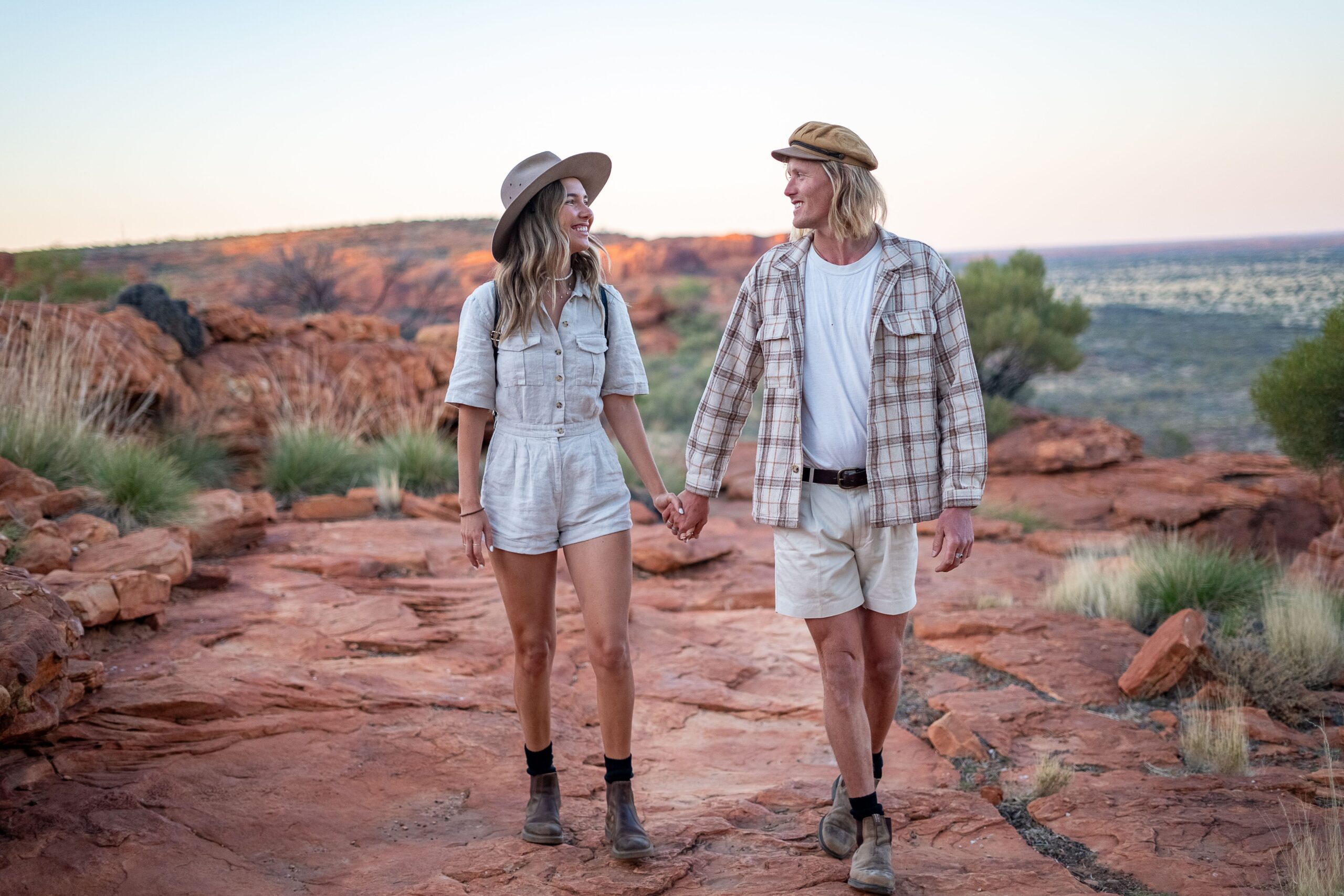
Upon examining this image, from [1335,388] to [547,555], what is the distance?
7.39 metres

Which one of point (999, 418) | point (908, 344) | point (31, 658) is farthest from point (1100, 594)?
point (999, 418)

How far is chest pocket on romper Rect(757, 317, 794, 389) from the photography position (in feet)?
10.6

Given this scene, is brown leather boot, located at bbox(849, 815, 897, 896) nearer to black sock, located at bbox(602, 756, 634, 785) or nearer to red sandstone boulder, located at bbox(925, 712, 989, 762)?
black sock, located at bbox(602, 756, 634, 785)

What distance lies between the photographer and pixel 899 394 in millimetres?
3215

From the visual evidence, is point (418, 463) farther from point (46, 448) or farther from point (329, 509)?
point (46, 448)

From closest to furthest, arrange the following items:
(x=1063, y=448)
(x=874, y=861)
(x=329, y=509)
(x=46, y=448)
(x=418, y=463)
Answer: (x=874, y=861), (x=46, y=448), (x=329, y=509), (x=418, y=463), (x=1063, y=448)

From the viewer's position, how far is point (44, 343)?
8617 millimetres

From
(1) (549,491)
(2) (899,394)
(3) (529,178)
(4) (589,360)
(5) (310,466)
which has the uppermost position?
(3) (529,178)

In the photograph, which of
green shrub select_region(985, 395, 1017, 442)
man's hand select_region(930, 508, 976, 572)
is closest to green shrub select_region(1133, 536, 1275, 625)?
man's hand select_region(930, 508, 976, 572)

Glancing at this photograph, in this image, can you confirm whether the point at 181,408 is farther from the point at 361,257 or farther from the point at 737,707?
the point at 361,257

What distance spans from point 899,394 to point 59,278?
21064 millimetres

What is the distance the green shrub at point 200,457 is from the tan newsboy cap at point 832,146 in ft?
23.6

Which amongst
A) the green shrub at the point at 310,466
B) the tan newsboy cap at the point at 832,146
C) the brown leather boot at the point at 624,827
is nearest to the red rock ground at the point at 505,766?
the brown leather boot at the point at 624,827

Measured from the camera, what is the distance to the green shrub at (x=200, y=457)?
9094 mm
